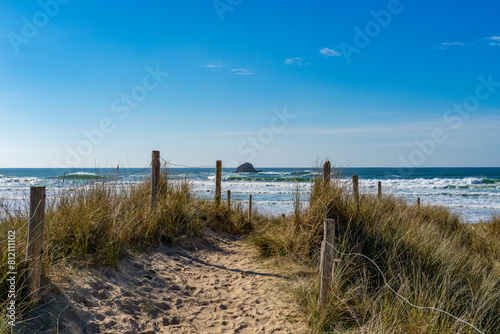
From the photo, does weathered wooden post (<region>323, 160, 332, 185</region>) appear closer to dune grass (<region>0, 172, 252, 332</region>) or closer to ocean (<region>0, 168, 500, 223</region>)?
ocean (<region>0, 168, 500, 223</region>)

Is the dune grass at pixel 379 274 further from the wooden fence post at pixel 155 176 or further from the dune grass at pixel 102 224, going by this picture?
the wooden fence post at pixel 155 176

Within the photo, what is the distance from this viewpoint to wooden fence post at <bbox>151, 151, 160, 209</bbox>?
6255mm

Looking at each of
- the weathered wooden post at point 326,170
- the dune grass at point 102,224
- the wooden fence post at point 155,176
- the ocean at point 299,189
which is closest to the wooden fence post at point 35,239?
the dune grass at point 102,224

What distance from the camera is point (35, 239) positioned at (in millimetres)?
3137

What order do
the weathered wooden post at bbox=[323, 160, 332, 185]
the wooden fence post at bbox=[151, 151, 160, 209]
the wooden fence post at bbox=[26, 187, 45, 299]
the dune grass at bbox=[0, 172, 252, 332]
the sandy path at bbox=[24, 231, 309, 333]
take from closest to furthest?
the wooden fence post at bbox=[26, 187, 45, 299] < the sandy path at bbox=[24, 231, 309, 333] < the dune grass at bbox=[0, 172, 252, 332] < the weathered wooden post at bbox=[323, 160, 332, 185] < the wooden fence post at bbox=[151, 151, 160, 209]

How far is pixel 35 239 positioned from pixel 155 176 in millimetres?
3310

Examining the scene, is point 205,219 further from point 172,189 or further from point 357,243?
point 357,243

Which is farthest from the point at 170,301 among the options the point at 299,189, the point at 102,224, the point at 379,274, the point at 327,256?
the point at 299,189

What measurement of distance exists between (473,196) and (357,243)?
88.2ft

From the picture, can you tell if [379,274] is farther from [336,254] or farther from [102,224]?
[102,224]

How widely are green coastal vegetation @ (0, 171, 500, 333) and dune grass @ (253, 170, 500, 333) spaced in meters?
0.02

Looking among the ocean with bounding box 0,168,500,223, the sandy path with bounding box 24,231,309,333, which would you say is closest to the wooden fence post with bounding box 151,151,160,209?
the ocean with bounding box 0,168,500,223

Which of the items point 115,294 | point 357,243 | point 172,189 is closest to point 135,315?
point 115,294

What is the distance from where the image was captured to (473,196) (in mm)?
26219
